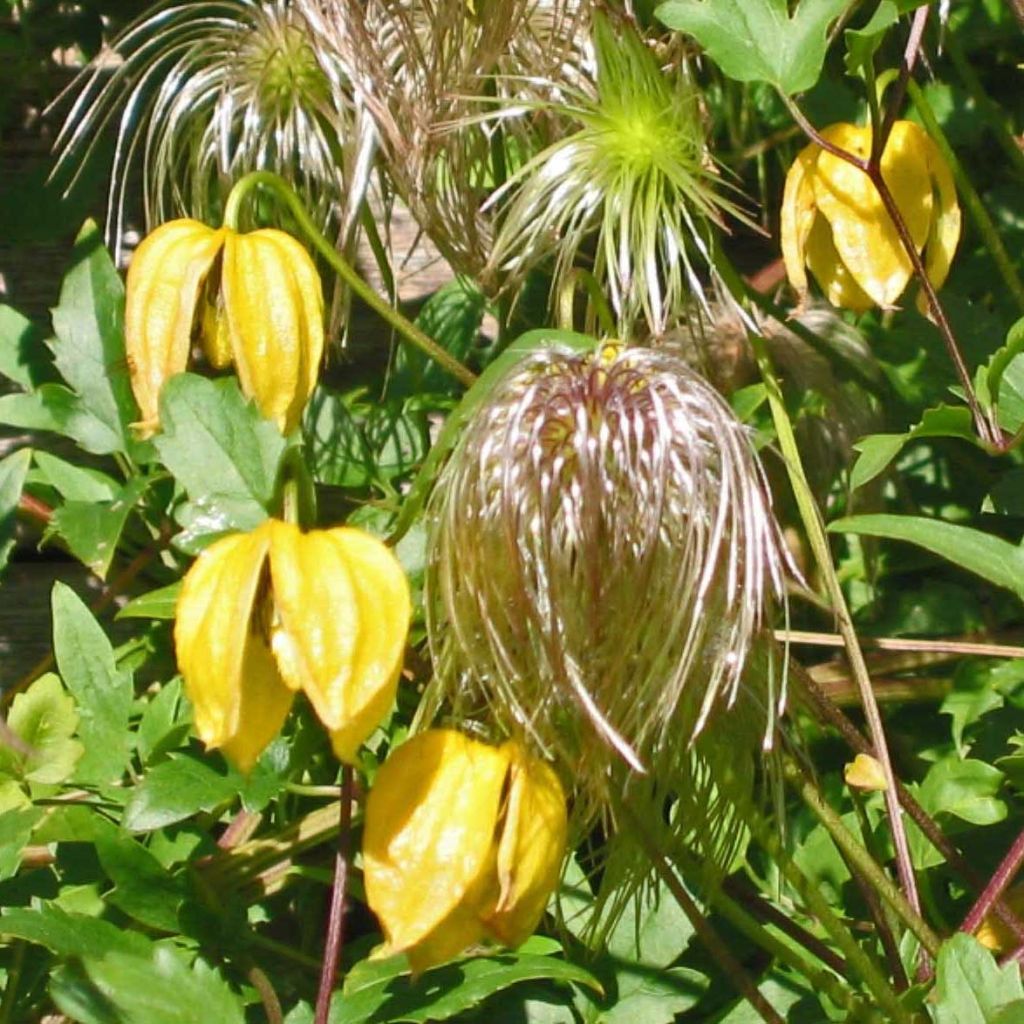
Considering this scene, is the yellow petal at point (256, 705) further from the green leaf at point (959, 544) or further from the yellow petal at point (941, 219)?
the yellow petal at point (941, 219)

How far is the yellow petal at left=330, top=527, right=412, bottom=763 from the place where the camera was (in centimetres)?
99

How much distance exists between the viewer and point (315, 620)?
98cm

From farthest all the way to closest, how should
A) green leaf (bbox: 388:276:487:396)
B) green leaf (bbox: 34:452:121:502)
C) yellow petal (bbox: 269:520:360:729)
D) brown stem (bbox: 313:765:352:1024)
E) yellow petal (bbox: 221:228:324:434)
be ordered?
green leaf (bbox: 388:276:487:396)
green leaf (bbox: 34:452:121:502)
yellow petal (bbox: 221:228:324:434)
brown stem (bbox: 313:765:352:1024)
yellow petal (bbox: 269:520:360:729)

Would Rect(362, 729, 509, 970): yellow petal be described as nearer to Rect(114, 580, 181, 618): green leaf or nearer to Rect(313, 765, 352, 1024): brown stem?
Rect(313, 765, 352, 1024): brown stem

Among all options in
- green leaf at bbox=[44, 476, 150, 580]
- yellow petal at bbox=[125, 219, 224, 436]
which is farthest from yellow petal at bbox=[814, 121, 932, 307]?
green leaf at bbox=[44, 476, 150, 580]

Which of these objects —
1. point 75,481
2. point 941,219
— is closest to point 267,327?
point 75,481

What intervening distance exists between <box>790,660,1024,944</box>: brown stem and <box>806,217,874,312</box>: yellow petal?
1.03 ft

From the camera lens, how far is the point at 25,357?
1482 mm

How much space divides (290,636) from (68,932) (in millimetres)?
337

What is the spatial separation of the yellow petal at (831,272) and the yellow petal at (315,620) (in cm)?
53

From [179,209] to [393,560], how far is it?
68cm

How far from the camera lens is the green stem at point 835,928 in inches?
45.6

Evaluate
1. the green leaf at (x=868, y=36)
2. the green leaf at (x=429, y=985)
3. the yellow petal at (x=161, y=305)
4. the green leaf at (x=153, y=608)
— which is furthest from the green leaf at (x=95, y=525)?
the green leaf at (x=868, y=36)

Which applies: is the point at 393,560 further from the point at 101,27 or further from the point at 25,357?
the point at 101,27
